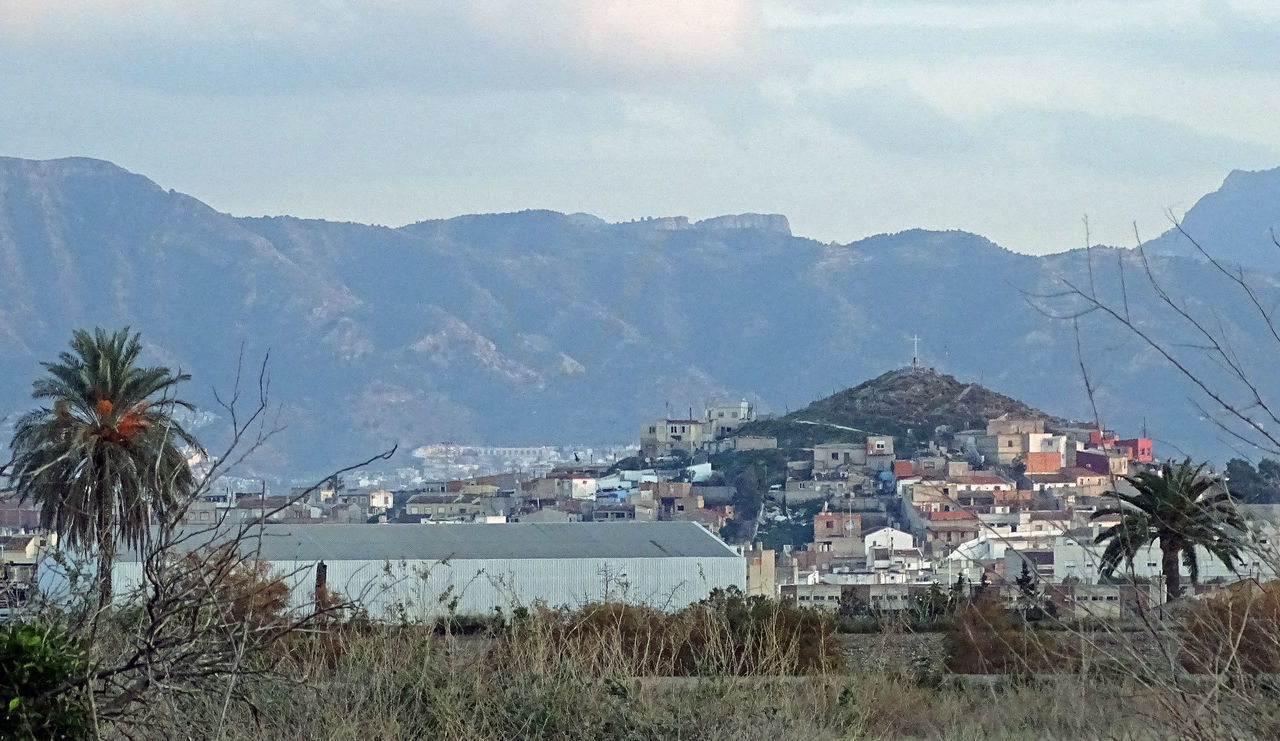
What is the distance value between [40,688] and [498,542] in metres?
31.5

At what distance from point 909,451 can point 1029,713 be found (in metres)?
94.7

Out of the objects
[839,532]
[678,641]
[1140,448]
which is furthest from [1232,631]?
[839,532]

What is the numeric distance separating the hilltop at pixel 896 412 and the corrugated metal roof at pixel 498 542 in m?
67.1

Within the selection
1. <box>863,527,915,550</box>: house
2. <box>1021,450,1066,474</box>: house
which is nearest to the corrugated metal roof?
<box>863,527,915,550</box>: house

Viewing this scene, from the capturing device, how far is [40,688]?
5.65 metres

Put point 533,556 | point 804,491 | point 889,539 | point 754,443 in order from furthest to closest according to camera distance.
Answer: point 754,443, point 804,491, point 889,539, point 533,556

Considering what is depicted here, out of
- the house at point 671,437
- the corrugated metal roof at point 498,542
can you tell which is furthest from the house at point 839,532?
the corrugated metal roof at point 498,542

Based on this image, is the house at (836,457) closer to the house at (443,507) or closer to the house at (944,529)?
the house at (944,529)

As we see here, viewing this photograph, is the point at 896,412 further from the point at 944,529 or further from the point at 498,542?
the point at 498,542

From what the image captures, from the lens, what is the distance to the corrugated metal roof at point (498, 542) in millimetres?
34125

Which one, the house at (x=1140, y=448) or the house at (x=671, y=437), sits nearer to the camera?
the house at (x=1140, y=448)

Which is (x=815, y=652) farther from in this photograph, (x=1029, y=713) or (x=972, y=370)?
(x=972, y=370)

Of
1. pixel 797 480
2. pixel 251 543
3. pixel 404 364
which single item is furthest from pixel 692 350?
pixel 251 543

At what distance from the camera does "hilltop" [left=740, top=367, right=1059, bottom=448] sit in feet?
352
